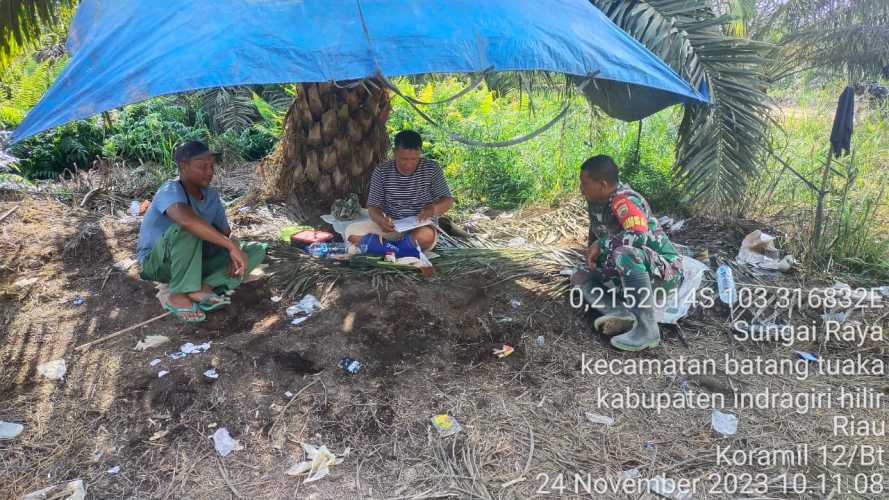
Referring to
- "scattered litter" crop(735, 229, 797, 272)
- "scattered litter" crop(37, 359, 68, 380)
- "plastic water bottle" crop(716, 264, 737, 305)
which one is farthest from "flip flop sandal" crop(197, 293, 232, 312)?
"scattered litter" crop(735, 229, 797, 272)

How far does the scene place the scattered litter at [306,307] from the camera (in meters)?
3.10

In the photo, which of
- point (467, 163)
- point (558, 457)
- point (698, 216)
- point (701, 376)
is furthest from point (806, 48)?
point (558, 457)

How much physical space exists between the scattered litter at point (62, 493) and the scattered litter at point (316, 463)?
71 cm

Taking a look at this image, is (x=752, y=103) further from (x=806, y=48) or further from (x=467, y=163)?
(x=806, y=48)

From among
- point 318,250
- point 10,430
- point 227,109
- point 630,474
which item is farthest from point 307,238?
point 227,109

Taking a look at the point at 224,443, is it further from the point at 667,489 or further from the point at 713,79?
the point at 713,79

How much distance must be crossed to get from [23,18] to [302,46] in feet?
8.09

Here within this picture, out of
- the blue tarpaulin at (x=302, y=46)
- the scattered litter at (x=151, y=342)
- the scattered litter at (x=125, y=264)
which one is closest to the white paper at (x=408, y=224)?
the blue tarpaulin at (x=302, y=46)

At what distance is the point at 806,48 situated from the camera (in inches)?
263

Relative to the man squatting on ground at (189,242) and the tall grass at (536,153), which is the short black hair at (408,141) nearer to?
the man squatting on ground at (189,242)

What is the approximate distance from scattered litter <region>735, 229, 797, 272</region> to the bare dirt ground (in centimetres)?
86

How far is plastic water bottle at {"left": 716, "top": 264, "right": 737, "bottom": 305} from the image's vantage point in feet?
10.7

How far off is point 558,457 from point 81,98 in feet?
7.75

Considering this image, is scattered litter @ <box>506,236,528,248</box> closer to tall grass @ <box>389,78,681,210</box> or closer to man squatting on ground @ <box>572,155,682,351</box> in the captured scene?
tall grass @ <box>389,78,681,210</box>
